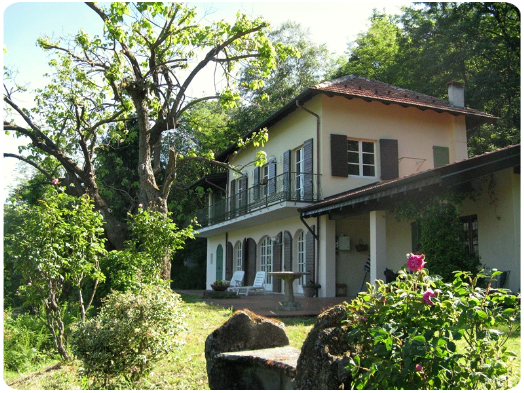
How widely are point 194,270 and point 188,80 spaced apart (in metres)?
21.5

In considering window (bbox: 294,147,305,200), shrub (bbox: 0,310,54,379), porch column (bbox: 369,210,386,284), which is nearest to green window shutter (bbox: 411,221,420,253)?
porch column (bbox: 369,210,386,284)

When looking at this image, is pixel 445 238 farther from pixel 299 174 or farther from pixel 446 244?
pixel 299 174

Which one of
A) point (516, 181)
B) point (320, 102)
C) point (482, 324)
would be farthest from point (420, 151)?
point (482, 324)

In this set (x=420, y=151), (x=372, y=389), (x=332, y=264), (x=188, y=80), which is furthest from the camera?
(x=420, y=151)

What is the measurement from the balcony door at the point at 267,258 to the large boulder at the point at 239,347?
47.3ft

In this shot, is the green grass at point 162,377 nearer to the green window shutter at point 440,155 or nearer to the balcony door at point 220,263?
the green window shutter at point 440,155

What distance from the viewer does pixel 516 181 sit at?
999cm

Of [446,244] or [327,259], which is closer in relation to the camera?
[446,244]

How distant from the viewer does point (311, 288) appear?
1504 cm

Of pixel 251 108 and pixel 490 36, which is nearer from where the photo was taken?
pixel 490 36

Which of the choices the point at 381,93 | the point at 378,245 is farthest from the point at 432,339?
the point at 381,93

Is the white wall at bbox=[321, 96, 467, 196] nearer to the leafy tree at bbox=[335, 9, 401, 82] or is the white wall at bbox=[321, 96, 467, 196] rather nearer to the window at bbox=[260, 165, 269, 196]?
the window at bbox=[260, 165, 269, 196]

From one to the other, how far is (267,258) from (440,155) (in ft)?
24.3

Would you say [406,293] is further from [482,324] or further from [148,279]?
[148,279]
